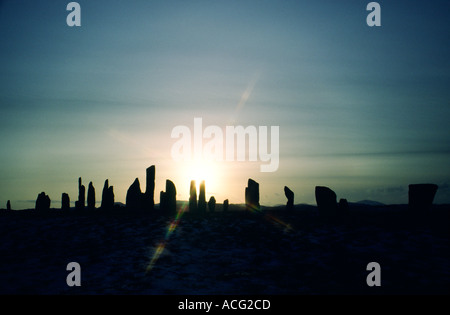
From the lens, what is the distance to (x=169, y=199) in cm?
2962

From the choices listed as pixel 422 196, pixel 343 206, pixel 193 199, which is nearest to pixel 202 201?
pixel 193 199

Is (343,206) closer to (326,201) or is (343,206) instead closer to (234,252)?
(326,201)

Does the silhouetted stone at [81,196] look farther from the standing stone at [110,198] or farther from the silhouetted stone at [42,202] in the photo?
the standing stone at [110,198]

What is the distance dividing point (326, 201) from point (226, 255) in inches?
456

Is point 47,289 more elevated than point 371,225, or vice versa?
point 371,225

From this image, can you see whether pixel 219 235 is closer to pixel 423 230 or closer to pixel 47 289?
pixel 47 289

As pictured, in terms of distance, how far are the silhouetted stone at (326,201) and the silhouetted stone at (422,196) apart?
501 centimetres

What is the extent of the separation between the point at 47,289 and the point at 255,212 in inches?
692

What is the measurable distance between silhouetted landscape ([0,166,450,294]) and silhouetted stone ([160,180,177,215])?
1.54 feet

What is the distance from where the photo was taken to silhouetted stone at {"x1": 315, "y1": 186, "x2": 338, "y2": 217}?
27781 mm

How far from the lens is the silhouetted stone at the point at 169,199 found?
2914 cm

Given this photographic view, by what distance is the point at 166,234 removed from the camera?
2166cm

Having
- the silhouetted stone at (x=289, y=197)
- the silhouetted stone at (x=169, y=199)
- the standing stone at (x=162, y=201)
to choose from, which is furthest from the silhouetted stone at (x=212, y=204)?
the silhouetted stone at (x=289, y=197)
